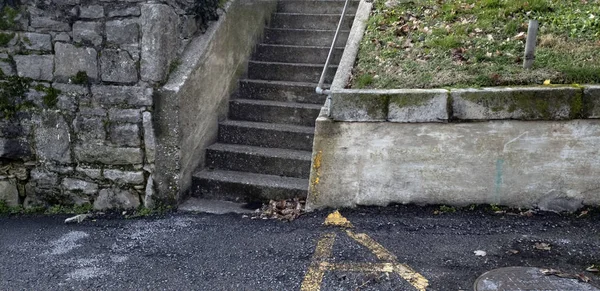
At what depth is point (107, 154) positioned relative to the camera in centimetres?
420

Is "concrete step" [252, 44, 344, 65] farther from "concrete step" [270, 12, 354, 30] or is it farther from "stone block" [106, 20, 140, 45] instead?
"stone block" [106, 20, 140, 45]

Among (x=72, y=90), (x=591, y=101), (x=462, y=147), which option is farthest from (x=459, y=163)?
(x=72, y=90)

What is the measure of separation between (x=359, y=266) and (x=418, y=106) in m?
1.44

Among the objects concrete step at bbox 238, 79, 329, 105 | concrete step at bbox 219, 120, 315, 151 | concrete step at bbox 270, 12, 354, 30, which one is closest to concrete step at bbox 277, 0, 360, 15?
concrete step at bbox 270, 12, 354, 30

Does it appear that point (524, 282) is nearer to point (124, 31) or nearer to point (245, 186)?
point (245, 186)

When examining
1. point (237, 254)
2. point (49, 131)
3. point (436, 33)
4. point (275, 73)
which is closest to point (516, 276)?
point (237, 254)

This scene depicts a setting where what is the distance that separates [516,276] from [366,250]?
101 cm

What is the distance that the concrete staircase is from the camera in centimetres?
447

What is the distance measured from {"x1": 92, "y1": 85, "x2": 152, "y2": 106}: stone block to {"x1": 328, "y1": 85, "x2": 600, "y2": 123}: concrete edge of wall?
171 centimetres

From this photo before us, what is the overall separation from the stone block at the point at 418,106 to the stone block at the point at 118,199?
2.52 metres

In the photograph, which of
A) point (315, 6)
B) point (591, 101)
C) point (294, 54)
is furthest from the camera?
point (315, 6)

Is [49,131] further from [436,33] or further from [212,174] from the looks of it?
[436,33]

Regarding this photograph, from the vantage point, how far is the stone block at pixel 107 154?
164 inches

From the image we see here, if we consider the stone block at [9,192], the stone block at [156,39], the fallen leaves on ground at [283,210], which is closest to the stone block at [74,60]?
the stone block at [156,39]
